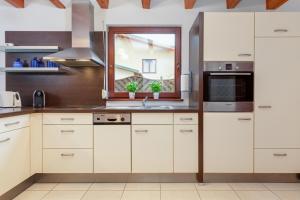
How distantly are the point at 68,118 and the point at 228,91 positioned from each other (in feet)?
6.07

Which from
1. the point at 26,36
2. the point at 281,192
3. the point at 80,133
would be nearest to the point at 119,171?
the point at 80,133

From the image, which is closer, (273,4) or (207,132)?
(207,132)

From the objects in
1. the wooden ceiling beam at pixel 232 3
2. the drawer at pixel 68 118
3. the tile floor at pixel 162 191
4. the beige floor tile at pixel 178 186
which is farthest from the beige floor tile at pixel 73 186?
the wooden ceiling beam at pixel 232 3

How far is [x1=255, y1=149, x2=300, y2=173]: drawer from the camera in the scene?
2.77m

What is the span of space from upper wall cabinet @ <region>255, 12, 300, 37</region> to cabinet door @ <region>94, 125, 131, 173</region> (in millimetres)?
1873

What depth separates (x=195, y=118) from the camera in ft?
9.11

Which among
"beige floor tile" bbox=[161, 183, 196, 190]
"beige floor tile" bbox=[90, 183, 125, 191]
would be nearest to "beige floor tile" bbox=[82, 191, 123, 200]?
"beige floor tile" bbox=[90, 183, 125, 191]

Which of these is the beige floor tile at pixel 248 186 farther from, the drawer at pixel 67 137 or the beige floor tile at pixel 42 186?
the beige floor tile at pixel 42 186

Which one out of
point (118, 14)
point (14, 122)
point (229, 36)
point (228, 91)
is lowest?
point (14, 122)

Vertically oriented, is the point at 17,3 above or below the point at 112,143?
above

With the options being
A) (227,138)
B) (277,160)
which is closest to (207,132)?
(227,138)

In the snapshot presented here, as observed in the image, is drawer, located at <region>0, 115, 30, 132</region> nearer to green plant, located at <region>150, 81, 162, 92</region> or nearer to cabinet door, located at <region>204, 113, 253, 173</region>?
green plant, located at <region>150, 81, 162, 92</region>

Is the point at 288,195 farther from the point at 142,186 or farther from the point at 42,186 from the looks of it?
the point at 42,186

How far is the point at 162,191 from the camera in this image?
260cm
